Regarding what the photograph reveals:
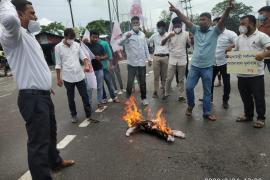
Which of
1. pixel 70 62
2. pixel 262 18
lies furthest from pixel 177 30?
pixel 70 62

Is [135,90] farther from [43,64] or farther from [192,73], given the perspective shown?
[43,64]

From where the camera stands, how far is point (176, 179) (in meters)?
3.83

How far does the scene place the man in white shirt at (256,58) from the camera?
217 inches

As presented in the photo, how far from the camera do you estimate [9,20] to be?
3047 mm

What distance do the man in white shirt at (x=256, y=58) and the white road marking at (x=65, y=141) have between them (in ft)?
10.6

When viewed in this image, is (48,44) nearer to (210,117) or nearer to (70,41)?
(70,41)

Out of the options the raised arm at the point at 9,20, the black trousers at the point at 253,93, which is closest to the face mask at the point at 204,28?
the black trousers at the point at 253,93

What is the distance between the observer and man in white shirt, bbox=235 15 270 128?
550 cm

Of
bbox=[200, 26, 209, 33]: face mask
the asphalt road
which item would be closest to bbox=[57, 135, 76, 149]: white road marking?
the asphalt road

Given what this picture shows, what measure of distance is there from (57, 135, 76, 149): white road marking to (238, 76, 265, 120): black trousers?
10.6ft

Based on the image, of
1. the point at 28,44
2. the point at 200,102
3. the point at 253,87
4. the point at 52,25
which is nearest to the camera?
the point at 28,44

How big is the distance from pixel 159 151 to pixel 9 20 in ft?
9.14

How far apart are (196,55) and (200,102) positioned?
2038mm

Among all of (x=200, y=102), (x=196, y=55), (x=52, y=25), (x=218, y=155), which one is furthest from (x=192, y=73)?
(x=52, y=25)
